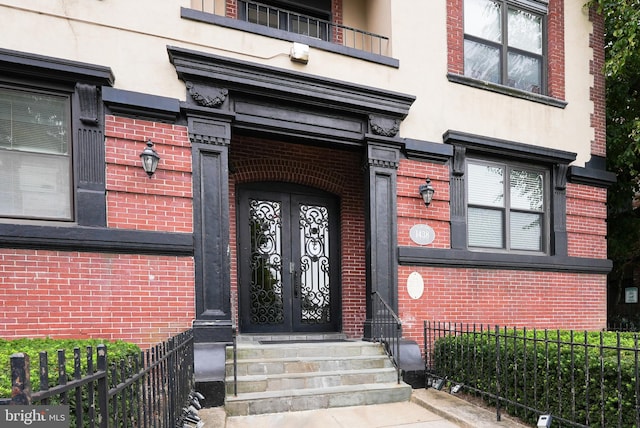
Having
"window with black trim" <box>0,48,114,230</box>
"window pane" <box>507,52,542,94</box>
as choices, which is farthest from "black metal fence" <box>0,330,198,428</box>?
"window pane" <box>507,52,542,94</box>

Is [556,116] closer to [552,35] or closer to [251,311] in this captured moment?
[552,35]

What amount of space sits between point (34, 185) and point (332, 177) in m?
4.66

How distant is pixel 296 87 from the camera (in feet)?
19.9

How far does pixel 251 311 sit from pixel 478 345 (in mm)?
3694

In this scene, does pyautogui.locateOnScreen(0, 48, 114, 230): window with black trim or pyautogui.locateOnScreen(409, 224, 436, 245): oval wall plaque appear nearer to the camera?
pyautogui.locateOnScreen(0, 48, 114, 230): window with black trim

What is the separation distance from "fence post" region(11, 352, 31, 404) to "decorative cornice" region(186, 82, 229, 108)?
4.63 meters

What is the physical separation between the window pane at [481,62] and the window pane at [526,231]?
106 inches

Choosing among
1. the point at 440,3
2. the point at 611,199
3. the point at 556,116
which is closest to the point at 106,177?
the point at 440,3

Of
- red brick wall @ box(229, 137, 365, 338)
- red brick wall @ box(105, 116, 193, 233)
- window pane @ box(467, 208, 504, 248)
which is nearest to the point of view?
red brick wall @ box(105, 116, 193, 233)

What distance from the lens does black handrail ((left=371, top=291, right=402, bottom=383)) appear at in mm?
5938

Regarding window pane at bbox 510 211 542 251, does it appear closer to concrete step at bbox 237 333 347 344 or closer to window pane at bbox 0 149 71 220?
concrete step at bbox 237 333 347 344

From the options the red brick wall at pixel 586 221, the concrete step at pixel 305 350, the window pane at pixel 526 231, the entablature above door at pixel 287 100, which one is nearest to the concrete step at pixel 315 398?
the concrete step at pixel 305 350

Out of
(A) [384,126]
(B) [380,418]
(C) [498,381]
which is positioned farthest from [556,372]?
(A) [384,126]

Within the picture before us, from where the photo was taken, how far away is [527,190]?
8.02m
